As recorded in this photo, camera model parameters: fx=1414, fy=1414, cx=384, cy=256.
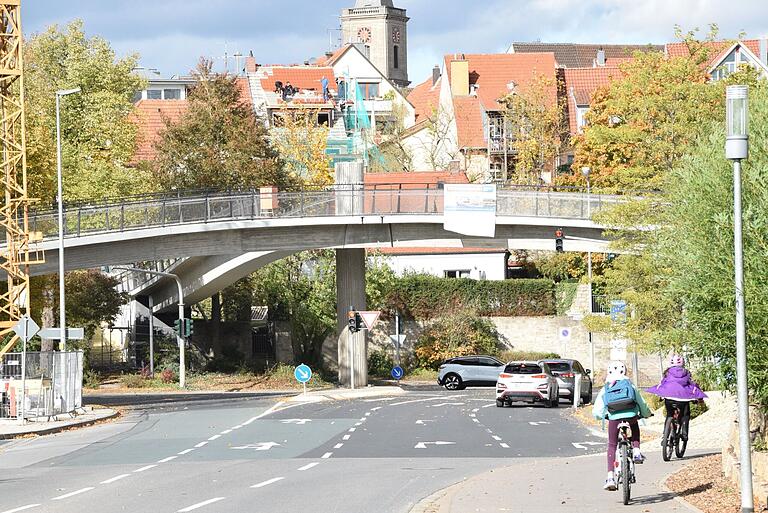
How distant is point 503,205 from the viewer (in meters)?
50.3

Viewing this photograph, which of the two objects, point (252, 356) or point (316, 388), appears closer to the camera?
point (316, 388)

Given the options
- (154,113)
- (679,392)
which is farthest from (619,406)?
(154,113)

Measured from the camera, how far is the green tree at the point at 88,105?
5862 centimetres

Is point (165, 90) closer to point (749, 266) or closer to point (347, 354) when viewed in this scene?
point (347, 354)

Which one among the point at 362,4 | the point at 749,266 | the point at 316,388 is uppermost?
the point at 362,4

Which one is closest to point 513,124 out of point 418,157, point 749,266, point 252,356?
point 418,157

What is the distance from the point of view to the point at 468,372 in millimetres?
59188

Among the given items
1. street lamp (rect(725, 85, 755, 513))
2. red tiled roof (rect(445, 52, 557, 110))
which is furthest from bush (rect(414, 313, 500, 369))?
street lamp (rect(725, 85, 755, 513))

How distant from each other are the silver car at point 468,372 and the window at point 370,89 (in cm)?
5965

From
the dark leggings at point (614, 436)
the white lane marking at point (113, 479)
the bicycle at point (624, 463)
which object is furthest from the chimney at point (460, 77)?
the bicycle at point (624, 463)

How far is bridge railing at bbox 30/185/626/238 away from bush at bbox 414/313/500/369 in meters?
16.0

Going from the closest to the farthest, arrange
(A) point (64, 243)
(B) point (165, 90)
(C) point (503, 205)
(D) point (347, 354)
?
(A) point (64, 243) → (C) point (503, 205) → (D) point (347, 354) → (B) point (165, 90)

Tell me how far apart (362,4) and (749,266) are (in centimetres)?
18321

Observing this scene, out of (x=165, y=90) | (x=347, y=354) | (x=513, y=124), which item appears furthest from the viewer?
(x=165, y=90)
